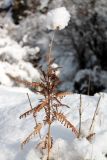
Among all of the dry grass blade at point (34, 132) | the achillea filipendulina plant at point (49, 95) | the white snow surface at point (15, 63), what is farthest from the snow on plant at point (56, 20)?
the white snow surface at point (15, 63)

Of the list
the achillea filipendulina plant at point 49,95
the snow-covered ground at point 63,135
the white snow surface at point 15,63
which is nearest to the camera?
the achillea filipendulina plant at point 49,95

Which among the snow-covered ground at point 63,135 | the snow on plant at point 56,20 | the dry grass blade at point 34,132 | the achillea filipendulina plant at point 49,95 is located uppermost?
the snow on plant at point 56,20

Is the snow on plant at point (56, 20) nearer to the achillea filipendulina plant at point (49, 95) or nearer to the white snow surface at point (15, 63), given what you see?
the achillea filipendulina plant at point (49, 95)

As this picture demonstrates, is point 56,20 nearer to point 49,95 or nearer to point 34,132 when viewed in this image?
point 49,95

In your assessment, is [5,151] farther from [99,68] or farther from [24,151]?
[99,68]

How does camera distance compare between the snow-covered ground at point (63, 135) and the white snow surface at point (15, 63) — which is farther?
the white snow surface at point (15, 63)

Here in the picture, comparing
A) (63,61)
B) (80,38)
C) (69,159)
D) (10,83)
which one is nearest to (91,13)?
(80,38)

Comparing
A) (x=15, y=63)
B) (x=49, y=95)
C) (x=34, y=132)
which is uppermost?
(x=49, y=95)

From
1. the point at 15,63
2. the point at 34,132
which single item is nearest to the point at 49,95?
the point at 34,132

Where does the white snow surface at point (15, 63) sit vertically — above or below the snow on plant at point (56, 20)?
below
